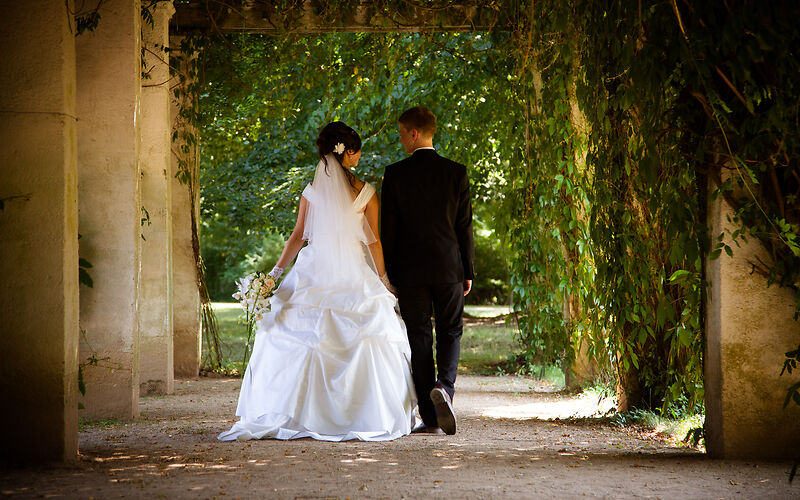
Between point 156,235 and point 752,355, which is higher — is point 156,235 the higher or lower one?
the higher one

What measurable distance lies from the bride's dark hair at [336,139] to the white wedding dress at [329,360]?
1.55 feet

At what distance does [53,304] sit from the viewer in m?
4.15

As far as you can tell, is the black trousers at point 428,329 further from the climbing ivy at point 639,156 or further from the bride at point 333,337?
the climbing ivy at point 639,156

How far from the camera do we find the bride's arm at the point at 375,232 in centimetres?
589

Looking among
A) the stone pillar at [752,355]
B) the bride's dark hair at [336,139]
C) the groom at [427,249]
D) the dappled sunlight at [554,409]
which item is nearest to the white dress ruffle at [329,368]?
the groom at [427,249]

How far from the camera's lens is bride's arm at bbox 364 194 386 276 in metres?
5.89

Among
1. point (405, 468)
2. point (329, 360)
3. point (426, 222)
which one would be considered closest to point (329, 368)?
point (329, 360)

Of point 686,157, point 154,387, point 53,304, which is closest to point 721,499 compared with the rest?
point 686,157

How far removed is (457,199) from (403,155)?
24.0ft

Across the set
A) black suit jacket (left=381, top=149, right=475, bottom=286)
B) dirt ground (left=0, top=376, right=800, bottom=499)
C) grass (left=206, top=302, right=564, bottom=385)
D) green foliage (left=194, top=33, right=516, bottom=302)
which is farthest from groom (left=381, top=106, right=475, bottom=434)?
grass (left=206, top=302, right=564, bottom=385)

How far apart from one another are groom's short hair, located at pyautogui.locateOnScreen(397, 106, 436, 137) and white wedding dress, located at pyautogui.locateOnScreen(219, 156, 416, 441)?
0.74 m

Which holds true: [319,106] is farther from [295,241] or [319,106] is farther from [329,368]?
[329,368]

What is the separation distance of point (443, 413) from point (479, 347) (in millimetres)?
9225

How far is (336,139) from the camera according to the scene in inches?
238
